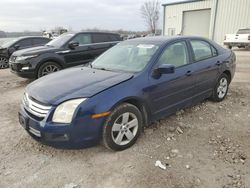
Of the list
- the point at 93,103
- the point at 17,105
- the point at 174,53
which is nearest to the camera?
the point at 93,103

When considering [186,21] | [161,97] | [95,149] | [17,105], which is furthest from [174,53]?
[186,21]

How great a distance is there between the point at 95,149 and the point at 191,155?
131 centimetres

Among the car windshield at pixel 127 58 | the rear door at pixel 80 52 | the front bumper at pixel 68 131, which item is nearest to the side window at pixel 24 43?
the rear door at pixel 80 52

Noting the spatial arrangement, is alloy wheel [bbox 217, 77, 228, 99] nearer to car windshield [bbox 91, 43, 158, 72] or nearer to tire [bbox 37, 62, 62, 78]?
car windshield [bbox 91, 43, 158, 72]

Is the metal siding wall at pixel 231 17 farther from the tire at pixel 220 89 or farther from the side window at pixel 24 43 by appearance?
the tire at pixel 220 89

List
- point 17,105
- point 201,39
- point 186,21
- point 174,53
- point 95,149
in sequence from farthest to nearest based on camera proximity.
Result: point 186,21
point 17,105
point 201,39
point 174,53
point 95,149

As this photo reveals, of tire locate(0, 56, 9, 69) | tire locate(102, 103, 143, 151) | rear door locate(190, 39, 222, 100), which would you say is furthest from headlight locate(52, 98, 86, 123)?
tire locate(0, 56, 9, 69)

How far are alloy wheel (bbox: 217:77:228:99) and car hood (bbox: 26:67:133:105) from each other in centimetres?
254

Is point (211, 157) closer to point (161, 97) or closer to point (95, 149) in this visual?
point (161, 97)

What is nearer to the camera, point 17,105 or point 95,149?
point 95,149

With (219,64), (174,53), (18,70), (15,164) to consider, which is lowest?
(15,164)

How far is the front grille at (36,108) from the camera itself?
2678mm

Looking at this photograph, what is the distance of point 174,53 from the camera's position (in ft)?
12.2

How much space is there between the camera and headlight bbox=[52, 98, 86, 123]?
259 cm
